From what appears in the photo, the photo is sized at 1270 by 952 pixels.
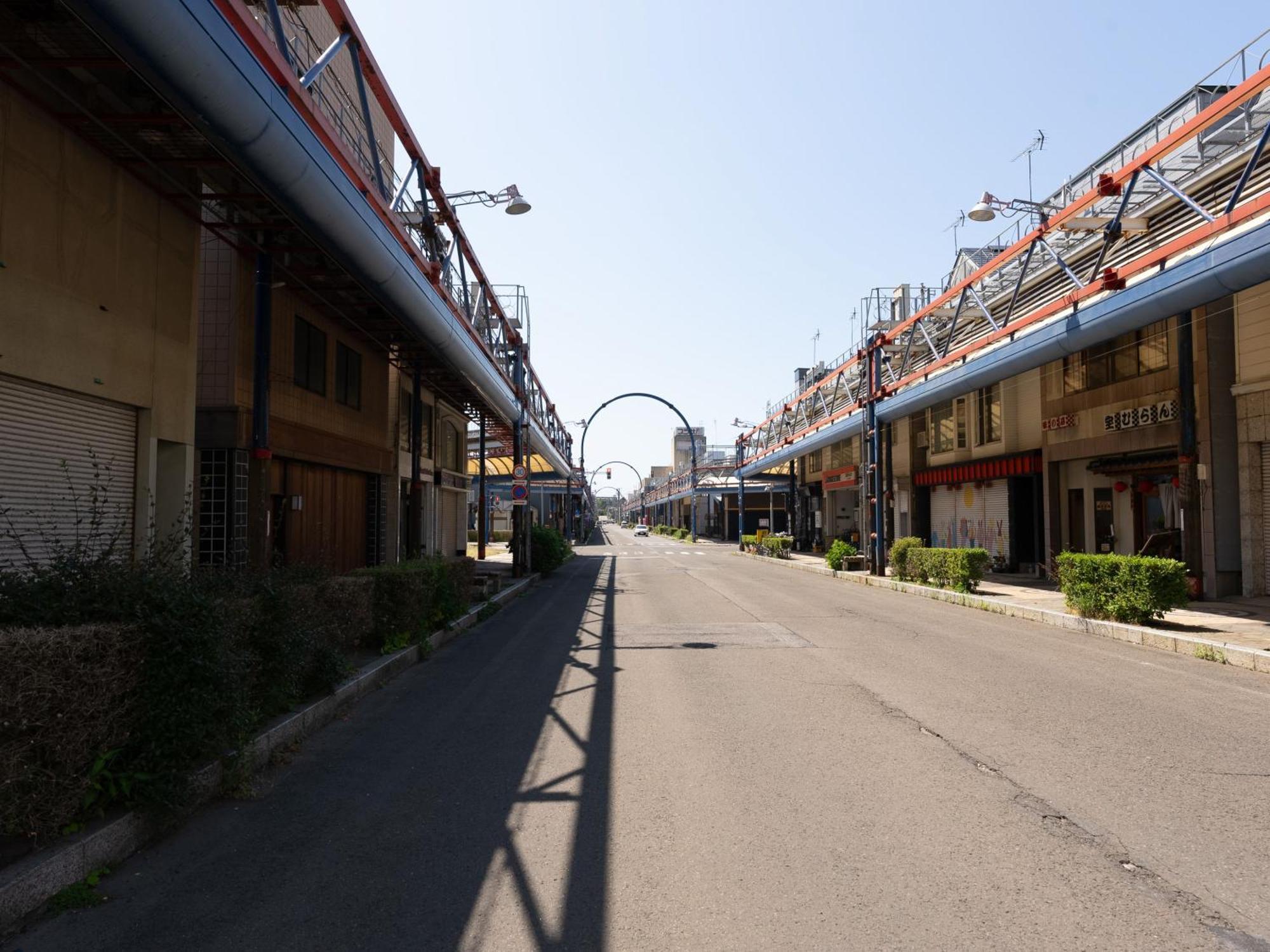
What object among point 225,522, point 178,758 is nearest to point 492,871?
point 178,758

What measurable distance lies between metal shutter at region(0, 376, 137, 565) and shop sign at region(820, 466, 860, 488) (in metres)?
32.5

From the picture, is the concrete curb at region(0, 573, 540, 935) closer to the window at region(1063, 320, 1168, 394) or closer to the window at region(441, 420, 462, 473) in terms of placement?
the window at region(1063, 320, 1168, 394)

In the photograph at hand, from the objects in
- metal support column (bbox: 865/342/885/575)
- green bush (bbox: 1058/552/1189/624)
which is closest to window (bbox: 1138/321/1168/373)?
green bush (bbox: 1058/552/1189/624)

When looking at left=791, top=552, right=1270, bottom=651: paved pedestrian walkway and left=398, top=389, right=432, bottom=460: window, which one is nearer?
left=791, top=552, right=1270, bottom=651: paved pedestrian walkway

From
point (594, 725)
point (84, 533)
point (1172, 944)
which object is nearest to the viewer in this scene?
point (1172, 944)

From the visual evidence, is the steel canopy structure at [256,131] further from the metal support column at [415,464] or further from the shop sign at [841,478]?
the shop sign at [841,478]

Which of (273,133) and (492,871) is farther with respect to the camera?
(273,133)

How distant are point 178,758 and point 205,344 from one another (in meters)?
10.1

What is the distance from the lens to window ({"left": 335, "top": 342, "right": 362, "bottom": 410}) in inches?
678

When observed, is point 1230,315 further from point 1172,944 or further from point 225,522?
point 225,522

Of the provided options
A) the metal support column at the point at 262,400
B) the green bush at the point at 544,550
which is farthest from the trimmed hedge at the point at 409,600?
the green bush at the point at 544,550

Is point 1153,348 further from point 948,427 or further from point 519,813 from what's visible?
point 519,813

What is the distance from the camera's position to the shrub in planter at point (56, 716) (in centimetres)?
378

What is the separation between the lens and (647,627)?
13875 mm
